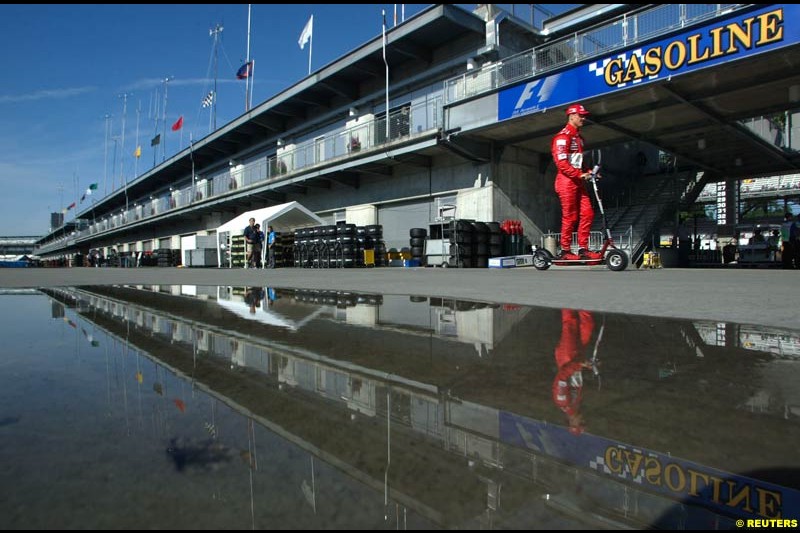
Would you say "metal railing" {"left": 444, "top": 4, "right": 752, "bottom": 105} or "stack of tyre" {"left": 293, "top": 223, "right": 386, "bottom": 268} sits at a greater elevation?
"metal railing" {"left": 444, "top": 4, "right": 752, "bottom": 105}

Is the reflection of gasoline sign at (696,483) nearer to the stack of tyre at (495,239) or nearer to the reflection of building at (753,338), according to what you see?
the reflection of building at (753,338)

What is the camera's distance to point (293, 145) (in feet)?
102

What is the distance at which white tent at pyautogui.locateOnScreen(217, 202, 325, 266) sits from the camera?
21759 mm

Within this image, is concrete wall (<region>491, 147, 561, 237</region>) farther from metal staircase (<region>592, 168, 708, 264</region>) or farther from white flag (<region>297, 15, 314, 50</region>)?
white flag (<region>297, 15, 314, 50</region>)

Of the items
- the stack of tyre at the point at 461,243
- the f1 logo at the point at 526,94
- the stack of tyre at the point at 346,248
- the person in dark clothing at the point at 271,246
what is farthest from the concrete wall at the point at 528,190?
the person in dark clothing at the point at 271,246

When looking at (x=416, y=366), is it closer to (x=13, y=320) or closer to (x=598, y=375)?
(x=598, y=375)

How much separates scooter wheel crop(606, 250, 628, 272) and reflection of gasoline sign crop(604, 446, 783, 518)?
37.1 ft

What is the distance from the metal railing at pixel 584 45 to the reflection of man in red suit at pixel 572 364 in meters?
12.0

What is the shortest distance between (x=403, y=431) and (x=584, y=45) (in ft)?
52.4

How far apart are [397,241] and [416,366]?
67.1ft

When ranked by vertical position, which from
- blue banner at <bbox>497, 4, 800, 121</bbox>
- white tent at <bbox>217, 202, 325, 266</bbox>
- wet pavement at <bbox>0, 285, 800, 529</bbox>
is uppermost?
blue banner at <bbox>497, 4, 800, 121</bbox>

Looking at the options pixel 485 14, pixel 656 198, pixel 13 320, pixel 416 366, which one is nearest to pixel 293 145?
pixel 485 14

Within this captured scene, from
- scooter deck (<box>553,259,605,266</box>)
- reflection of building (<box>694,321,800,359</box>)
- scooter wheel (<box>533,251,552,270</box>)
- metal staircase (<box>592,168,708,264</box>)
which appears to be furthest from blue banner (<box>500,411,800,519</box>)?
metal staircase (<box>592,168,708,264</box>)

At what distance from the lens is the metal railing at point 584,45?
12.4 meters
